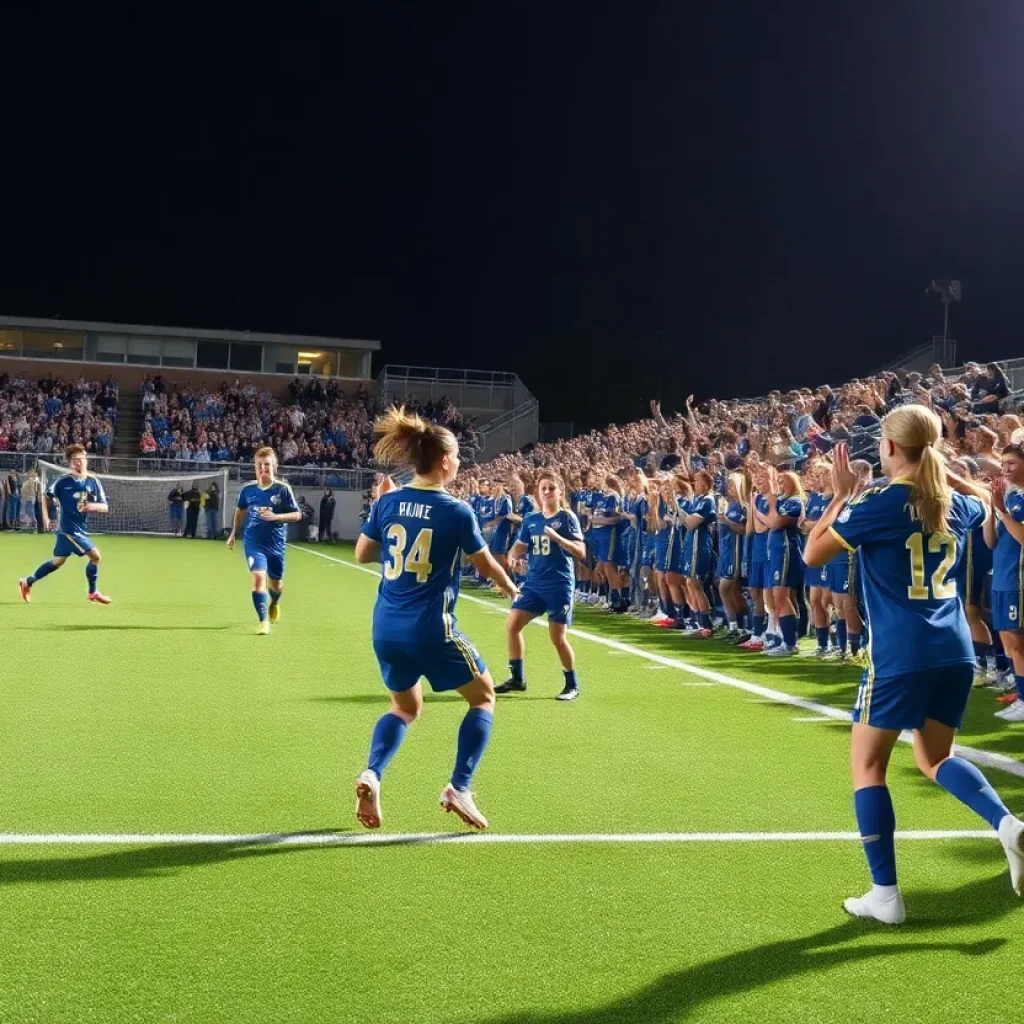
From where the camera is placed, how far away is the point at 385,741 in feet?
19.2

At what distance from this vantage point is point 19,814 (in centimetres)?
584

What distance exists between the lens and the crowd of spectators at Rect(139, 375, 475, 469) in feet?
157

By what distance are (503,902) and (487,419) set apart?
51.6 metres

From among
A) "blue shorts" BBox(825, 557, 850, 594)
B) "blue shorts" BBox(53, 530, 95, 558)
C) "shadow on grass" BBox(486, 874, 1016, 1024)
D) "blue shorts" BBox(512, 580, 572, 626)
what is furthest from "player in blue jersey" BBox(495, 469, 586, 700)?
"blue shorts" BBox(53, 530, 95, 558)

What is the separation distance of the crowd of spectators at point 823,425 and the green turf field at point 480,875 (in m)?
4.88

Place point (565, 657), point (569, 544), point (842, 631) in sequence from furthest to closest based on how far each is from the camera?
1. point (842, 631)
2. point (565, 657)
3. point (569, 544)

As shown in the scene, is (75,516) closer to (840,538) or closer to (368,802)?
(368,802)

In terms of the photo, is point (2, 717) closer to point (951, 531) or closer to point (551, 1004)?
point (551, 1004)

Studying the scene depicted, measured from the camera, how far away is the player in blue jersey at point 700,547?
1581cm

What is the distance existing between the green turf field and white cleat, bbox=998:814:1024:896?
18 cm

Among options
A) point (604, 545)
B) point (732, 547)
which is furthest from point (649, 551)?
point (732, 547)

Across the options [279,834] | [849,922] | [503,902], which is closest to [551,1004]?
[503,902]

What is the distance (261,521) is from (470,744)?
8989mm

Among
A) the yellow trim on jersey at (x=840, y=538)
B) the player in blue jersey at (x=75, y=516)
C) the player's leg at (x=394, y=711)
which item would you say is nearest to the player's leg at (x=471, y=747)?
the player's leg at (x=394, y=711)
